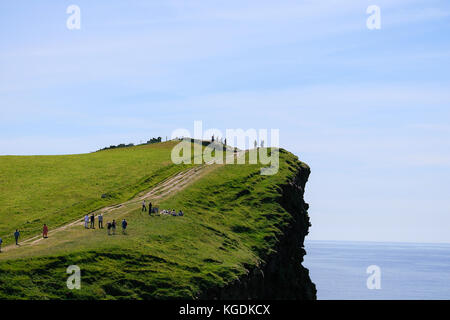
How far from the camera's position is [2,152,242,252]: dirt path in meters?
71.9

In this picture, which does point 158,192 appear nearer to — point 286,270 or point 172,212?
point 172,212

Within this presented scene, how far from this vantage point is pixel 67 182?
375ft

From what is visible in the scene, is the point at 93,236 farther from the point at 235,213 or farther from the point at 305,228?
the point at 305,228

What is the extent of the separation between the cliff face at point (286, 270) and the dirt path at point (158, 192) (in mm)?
17064

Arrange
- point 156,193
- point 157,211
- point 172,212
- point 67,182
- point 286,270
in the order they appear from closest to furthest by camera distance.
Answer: point 157,211 < point 172,212 < point 286,270 < point 156,193 < point 67,182

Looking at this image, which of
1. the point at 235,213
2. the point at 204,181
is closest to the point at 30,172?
the point at 204,181

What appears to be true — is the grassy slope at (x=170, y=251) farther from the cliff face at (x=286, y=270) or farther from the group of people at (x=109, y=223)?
the cliff face at (x=286, y=270)

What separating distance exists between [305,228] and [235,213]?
820 inches

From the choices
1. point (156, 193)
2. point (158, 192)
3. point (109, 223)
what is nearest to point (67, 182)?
point (158, 192)

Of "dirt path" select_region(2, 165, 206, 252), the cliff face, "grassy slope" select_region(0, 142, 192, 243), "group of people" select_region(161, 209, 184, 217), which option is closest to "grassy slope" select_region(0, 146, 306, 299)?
"group of people" select_region(161, 209, 184, 217)

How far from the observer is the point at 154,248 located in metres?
68.1

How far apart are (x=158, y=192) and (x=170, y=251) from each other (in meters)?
30.2

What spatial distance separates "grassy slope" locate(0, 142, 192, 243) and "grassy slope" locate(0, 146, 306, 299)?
44.8 feet
